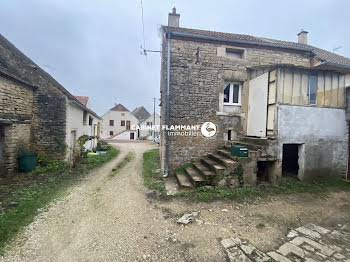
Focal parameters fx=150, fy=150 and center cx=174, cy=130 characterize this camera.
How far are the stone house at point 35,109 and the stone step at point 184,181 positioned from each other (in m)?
5.77

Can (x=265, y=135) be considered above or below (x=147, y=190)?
above

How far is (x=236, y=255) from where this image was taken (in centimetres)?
249

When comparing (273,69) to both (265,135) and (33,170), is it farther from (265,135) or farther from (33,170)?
(33,170)

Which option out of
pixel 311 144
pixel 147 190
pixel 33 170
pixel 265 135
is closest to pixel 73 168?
pixel 33 170

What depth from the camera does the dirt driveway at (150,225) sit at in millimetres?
2521

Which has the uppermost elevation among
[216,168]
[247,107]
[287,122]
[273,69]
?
[273,69]

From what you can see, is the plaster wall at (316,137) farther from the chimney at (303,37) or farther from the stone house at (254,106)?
the chimney at (303,37)

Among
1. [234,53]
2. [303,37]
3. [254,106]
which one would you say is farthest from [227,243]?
[303,37]

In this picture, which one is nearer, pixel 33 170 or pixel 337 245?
pixel 337 245

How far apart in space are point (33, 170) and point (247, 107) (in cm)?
995

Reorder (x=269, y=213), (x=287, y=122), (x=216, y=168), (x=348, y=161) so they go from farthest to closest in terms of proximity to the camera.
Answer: (x=348, y=161), (x=287, y=122), (x=216, y=168), (x=269, y=213)

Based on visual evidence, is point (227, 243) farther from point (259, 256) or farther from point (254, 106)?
point (254, 106)

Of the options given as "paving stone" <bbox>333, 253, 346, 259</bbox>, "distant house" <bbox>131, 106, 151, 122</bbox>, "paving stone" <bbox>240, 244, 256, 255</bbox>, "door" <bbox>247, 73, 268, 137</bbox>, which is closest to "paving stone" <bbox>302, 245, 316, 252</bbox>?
"paving stone" <bbox>333, 253, 346, 259</bbox>

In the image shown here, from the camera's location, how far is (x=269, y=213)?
12.5 ft
